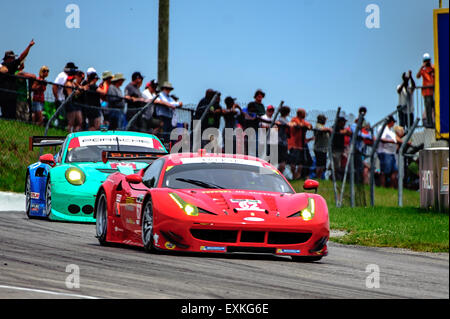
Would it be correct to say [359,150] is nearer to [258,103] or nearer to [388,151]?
[388,151]

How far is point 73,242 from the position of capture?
1231 centimetres

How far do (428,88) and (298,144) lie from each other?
3.18 meters

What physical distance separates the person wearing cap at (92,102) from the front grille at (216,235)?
9.48 metres

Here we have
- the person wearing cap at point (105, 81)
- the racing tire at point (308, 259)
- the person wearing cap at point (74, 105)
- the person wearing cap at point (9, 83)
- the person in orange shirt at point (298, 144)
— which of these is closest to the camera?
the racing tire at point (308, 259)

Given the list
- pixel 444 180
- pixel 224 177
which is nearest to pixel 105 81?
pixel 444 180

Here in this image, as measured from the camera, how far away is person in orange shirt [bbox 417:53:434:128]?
18766 mm

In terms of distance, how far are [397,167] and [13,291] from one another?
15.6 metres

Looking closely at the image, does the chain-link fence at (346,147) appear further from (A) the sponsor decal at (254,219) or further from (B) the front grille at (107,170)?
(A) the sponsor decal at (254,219)

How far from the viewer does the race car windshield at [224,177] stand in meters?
11.2

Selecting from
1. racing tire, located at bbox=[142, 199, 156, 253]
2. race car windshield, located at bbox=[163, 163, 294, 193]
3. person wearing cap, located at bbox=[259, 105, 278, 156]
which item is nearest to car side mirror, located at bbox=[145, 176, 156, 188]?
race car windshield, located at bbox=[163, 163, 294, 193]

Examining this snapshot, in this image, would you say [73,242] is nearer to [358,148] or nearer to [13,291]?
[13,291]

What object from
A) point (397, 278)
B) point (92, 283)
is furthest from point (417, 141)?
point (92, 283)

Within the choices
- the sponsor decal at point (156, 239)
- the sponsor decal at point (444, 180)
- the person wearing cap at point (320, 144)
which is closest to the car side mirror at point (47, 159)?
the sponsor decal at point (156, 239)
